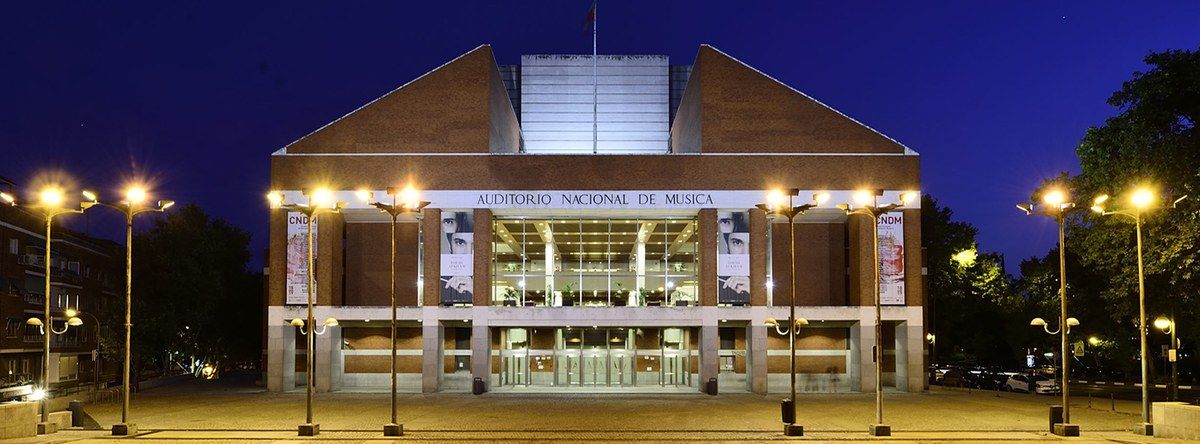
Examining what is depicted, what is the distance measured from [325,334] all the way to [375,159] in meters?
8.84

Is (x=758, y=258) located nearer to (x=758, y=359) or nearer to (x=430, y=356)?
(x=758, y=359)

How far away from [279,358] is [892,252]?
30315mm

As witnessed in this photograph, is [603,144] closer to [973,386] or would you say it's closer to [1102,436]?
[973,386]

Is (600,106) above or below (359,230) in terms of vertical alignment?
above

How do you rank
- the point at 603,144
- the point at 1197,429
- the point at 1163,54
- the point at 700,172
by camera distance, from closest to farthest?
the point at 1197,429
the point at 1163,54
the point at 700,172
the point at 603,144

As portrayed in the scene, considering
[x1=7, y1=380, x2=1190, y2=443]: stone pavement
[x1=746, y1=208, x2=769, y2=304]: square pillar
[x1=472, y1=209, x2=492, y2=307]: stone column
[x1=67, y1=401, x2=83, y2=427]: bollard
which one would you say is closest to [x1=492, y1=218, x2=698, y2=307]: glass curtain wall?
[x1=472, y1=209, x2=492, y2=307]: stone column

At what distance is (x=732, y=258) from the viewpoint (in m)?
48.5

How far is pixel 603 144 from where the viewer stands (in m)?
71.4

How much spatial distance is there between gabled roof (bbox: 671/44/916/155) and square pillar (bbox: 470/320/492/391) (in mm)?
13885

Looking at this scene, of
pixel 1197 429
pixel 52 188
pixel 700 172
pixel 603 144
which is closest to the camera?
pixel 1197 429

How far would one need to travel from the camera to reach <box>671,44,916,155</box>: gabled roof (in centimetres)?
4912

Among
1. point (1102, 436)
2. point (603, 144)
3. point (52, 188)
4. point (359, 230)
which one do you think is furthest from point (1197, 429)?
point (603, 144)

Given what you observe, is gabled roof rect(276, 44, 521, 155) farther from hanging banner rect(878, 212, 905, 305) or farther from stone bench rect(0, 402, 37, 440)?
stone bench rect(0, 402, 37, 440)

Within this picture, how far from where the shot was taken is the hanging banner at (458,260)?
159 feet
